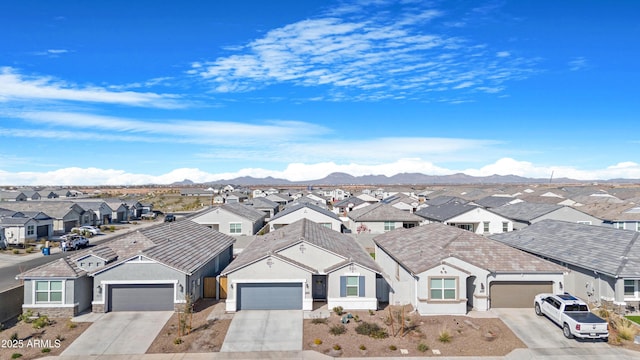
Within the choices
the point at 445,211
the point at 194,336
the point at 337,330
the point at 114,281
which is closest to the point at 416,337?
the point at 337,330

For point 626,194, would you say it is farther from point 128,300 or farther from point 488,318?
point 128,300

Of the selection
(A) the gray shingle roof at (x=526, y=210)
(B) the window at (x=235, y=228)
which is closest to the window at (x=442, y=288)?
(A) the gray shingle roof at (x=526, y=210)

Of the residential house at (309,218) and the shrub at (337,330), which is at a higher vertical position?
the residential house at (309,218)

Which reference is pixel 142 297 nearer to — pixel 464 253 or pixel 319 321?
pixel 319 321

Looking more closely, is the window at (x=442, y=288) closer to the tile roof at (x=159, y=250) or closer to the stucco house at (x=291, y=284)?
the stucco house at (x=291, y=284)

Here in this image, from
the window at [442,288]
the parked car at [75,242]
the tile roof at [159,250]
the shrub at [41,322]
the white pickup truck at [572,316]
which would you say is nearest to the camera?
the white pickup truck at [572,316]

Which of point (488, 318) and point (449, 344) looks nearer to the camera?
point (449, 344)

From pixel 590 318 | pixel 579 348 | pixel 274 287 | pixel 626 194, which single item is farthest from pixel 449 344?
pixel 626 194

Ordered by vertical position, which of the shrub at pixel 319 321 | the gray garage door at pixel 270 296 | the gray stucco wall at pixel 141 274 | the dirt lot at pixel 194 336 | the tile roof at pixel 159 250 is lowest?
the dirt lot at pixel 194 336
